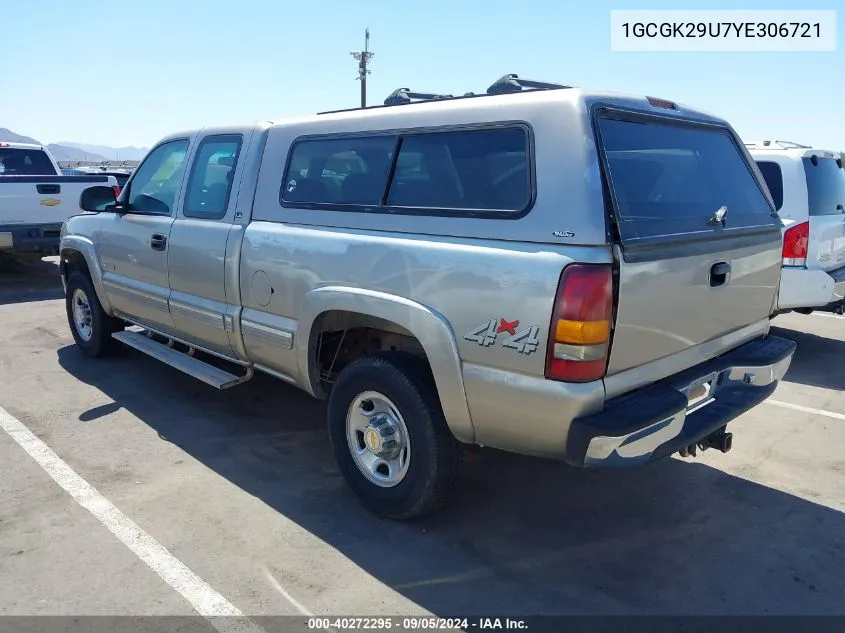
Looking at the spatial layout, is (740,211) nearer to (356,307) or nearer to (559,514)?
(559,514)

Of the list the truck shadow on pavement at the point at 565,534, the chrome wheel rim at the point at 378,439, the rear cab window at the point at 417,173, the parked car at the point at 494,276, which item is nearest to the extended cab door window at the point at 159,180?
the parked car at the point at 494,276

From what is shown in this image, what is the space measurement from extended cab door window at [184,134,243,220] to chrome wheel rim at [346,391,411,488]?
1640 millimetres

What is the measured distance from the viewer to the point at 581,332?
103 inches

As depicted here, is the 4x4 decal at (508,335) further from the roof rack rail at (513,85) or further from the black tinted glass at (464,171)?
the roof rack rail at (513,85)

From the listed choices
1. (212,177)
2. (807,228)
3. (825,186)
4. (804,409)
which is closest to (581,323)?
(212,177)

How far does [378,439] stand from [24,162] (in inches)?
456

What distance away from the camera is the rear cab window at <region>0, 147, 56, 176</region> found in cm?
1188

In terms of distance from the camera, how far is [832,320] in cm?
827

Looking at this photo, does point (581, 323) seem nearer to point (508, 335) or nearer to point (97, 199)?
point (508, 335)

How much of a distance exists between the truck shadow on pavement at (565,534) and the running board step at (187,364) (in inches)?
16.3

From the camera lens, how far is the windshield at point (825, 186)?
6137 mm

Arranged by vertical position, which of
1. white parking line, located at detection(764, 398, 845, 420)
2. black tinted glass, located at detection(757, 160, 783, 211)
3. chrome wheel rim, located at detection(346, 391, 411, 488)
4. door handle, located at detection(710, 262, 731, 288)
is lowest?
white parking line, located at detection(764, 398, 845, 420)

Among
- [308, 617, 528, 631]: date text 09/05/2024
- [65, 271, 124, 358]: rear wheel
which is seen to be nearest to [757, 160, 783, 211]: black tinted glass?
[308, 617, 528, 631]: date text 09/05/2024

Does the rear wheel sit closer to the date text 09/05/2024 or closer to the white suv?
the date text 09/05/2024
